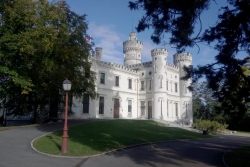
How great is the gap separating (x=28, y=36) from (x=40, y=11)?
3.09 meters

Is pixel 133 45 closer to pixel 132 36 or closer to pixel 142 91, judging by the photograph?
pixel 132 36

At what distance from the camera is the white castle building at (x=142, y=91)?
3970 centimetres

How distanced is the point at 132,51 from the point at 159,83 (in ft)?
39.6

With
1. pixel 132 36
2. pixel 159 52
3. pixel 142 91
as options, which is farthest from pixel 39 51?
pixel 132 36

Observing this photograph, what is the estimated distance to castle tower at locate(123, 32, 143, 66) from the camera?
170 ft

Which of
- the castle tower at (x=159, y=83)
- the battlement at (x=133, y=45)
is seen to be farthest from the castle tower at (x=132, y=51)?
the castle tower at (x=159, y=83)

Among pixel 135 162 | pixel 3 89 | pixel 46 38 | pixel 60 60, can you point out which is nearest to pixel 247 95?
pixel 135 162

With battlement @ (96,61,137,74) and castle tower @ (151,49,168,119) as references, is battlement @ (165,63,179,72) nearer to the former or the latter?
castle tower @ (151,49,168,119)

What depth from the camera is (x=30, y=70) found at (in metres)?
22.3

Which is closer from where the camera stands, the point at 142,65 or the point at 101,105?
the point at 101,105

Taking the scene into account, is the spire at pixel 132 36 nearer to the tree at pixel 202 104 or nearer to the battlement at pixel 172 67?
the battlement at pixel 172 67

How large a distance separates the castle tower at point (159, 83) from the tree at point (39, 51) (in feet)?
59.2

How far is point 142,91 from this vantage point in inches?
1807

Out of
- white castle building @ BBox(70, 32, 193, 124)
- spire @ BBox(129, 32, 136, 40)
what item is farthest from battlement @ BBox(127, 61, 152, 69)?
spire @ BBox(129, 32, 136, 40)
